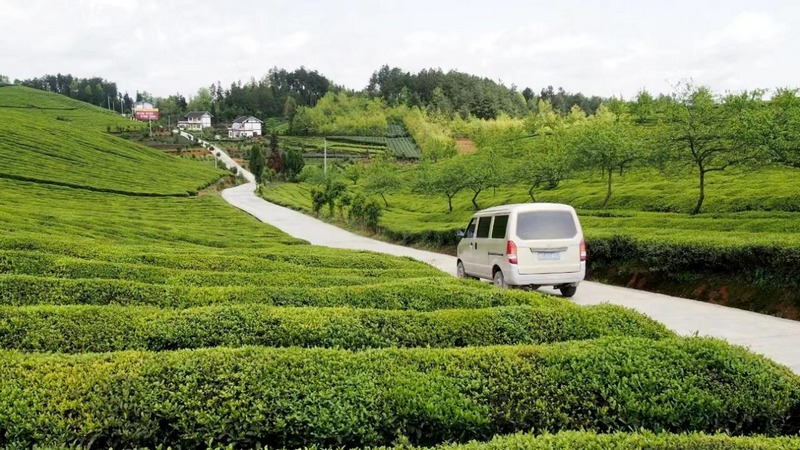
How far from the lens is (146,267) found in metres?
10.6

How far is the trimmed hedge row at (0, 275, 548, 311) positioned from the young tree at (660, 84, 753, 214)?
22.2m

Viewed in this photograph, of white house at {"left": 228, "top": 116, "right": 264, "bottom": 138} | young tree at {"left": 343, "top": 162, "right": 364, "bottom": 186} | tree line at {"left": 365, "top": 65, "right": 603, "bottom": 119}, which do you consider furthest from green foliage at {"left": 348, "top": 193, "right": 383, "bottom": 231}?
white house at {"left": 228, "top": 116, "right": 264, "bottom": 138}

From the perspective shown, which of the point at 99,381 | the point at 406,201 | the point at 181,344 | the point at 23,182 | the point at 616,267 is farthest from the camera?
the point at 406,201

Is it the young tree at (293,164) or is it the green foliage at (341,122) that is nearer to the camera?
the young tree at (293,164)

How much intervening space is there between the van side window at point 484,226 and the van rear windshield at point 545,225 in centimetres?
148

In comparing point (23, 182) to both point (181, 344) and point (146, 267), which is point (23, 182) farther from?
point (181, 344)

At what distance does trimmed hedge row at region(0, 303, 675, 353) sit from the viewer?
604cm

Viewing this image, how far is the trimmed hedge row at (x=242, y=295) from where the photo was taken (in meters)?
7.87

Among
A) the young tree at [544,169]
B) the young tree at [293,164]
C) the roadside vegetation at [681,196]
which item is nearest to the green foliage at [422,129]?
the young tree at [293,164]

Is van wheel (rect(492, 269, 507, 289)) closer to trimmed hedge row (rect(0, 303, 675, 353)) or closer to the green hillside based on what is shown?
trimmed hedge row (rect(0, 303, 675, 353))

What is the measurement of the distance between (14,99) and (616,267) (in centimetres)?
17586

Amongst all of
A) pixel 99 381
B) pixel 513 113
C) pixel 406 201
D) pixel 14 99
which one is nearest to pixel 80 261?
pixel 99 381

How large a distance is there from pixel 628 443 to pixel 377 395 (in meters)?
1.80

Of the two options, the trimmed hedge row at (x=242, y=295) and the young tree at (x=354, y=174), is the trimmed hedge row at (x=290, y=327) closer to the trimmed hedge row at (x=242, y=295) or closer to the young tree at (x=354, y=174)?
the trimmed hedge row at (x=242, y=295)
